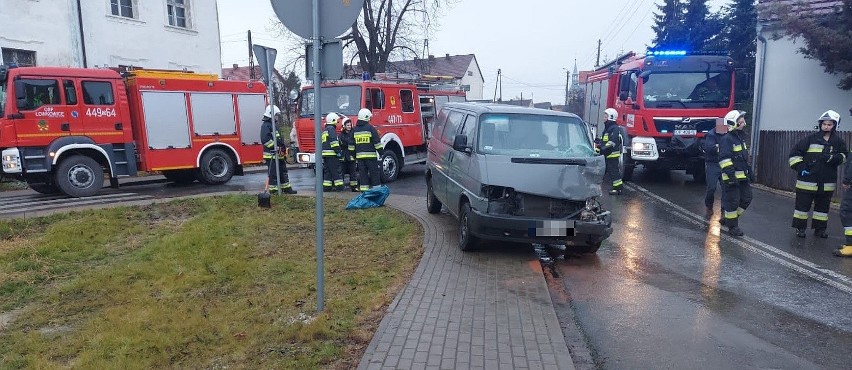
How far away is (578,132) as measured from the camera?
7.31 m

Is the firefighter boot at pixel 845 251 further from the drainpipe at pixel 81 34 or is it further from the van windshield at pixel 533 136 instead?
the drainpipe at pixel 81 34

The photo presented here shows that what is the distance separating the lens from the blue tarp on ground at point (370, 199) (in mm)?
9586

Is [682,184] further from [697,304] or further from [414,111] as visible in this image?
[697,304]

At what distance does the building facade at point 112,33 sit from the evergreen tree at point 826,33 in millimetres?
18239

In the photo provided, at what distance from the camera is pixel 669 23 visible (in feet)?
123

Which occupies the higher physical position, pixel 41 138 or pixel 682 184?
pixel 41 138

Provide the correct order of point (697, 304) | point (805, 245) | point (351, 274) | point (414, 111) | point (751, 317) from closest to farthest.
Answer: point (751, 317) → point (697, 304) → point (351, 274) → point (805, 245) → point (414, 111)

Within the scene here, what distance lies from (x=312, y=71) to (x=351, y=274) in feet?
7.61

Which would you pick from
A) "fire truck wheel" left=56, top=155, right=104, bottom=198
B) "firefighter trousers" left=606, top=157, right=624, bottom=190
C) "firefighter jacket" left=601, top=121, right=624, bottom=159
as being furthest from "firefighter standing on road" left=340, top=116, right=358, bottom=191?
"firefighter trousers" left=606, top=157, right=624, bottom=190

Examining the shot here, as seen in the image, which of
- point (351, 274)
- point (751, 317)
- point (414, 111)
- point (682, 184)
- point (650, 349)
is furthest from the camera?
point (414, 111)

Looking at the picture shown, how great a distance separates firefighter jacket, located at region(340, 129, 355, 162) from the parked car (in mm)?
4619

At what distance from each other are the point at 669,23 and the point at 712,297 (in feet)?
122

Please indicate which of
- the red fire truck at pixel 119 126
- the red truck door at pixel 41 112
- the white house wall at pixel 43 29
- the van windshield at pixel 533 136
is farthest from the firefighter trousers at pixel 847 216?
the white house wall at pixel 43 29

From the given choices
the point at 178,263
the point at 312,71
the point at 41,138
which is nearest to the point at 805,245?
the point at 312,71
